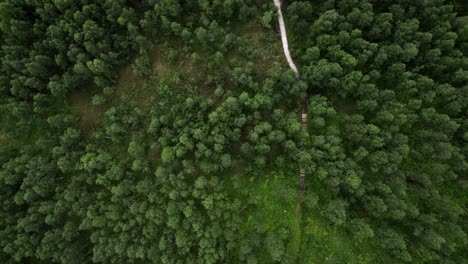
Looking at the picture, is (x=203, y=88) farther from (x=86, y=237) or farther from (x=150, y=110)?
(x=86, y=237)

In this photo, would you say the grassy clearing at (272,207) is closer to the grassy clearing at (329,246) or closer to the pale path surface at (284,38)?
the grassy clearing at (329,246)

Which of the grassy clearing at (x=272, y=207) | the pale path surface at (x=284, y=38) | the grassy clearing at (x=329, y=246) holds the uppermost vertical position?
the pale path surface at (x=284, y=38)

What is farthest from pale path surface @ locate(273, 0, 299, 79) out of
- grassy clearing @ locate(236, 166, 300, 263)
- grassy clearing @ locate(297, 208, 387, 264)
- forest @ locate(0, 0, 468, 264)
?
grassy clearing @ locate(297, 208, 387, 264)

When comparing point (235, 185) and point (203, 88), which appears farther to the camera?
point (203, 88)

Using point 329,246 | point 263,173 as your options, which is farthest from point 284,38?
point 329,246

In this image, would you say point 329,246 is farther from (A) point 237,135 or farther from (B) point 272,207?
(A) point 237,135

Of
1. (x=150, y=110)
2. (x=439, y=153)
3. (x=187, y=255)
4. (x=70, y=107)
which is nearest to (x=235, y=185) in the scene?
(x=187, y=255)

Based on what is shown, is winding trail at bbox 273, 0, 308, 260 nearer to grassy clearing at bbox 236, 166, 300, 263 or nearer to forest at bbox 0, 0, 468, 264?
forest at bbox 0, 0, 468, 264

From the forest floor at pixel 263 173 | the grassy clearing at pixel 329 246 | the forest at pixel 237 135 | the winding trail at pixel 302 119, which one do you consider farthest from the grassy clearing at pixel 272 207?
the grassy clearing at pixel 329 246

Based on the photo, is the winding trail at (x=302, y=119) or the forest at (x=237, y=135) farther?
the winding trail at (x=302, y=119)
